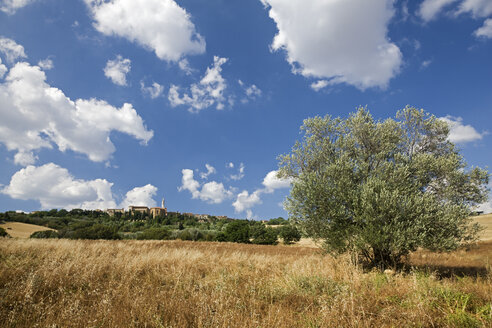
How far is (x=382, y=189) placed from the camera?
40.6 feet

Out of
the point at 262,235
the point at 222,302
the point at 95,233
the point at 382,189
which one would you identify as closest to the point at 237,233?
the point at 262,235

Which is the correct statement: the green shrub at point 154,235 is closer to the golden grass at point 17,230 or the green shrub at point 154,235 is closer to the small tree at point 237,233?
the small tree at point 237,233

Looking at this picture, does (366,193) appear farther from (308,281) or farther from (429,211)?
(308,281)

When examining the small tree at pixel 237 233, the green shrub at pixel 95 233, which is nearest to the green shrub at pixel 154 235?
the green shrub at pixel 95 233

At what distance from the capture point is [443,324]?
546 cm

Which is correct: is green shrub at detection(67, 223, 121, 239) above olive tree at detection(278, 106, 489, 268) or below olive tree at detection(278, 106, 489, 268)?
below

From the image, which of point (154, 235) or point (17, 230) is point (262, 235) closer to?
point (154, 235)

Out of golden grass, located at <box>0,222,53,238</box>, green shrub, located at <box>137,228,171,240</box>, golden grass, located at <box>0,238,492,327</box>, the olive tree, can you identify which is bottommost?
golden grass, located at <box>0,222,53,238</box>

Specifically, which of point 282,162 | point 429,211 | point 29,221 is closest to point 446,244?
point 429,211

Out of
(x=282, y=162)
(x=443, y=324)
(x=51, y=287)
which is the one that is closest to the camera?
(x=443, y=324)

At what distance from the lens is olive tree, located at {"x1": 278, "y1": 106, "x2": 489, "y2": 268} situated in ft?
40.5

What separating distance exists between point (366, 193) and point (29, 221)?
141 meters

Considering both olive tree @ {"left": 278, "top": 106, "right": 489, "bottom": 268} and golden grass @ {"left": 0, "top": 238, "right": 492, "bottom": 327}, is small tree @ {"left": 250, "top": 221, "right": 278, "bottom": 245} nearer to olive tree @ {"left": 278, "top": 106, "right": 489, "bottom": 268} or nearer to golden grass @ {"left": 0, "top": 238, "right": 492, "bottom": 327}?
olive tree @ {"left": 278, "top": 106, "right": 489, "bottom": 268}

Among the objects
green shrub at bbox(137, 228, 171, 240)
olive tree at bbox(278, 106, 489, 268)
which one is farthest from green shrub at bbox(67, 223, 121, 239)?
olive tree at bbox(278, 106, 489, 268)
